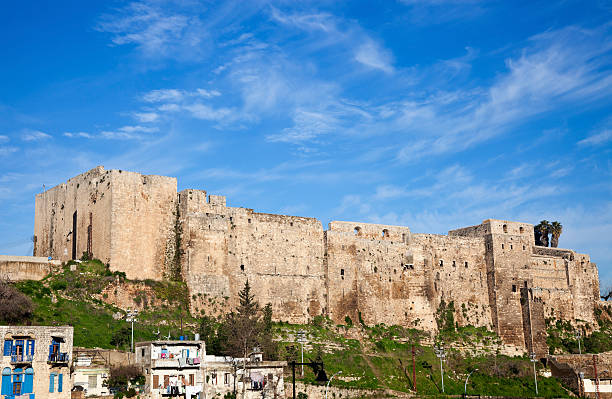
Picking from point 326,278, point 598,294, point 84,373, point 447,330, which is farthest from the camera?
point 598,294

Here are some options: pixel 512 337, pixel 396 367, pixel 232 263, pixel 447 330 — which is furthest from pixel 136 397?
pixel 512 337

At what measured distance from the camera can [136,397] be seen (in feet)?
148

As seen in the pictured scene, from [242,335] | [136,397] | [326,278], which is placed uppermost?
[326,278]

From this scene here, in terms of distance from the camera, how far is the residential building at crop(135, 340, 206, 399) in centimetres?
4641

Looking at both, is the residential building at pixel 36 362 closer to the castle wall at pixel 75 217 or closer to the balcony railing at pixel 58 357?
the balcony railing at pixel 58 357

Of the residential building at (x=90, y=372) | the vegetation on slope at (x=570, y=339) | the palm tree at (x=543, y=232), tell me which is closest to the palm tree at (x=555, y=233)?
the palm tree at (x=543, y=232)

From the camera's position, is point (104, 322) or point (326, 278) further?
point (326, 278)

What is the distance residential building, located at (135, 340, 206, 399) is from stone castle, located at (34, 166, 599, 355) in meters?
9.58

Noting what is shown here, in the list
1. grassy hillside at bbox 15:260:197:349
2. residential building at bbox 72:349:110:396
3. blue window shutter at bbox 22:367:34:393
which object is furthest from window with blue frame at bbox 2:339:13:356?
grassy hillside at bbox 15:260:197:349

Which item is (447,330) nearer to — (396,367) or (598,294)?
(396,367)

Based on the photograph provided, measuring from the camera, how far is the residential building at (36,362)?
137 ft

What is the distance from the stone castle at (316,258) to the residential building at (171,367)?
377 inches

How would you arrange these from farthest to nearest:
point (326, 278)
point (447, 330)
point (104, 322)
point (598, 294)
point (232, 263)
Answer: point (598, 294) → point (447, 330) → point (326, 278) → point (232, 263) → point (104, 322)

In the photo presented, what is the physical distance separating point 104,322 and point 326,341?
56.0ft
